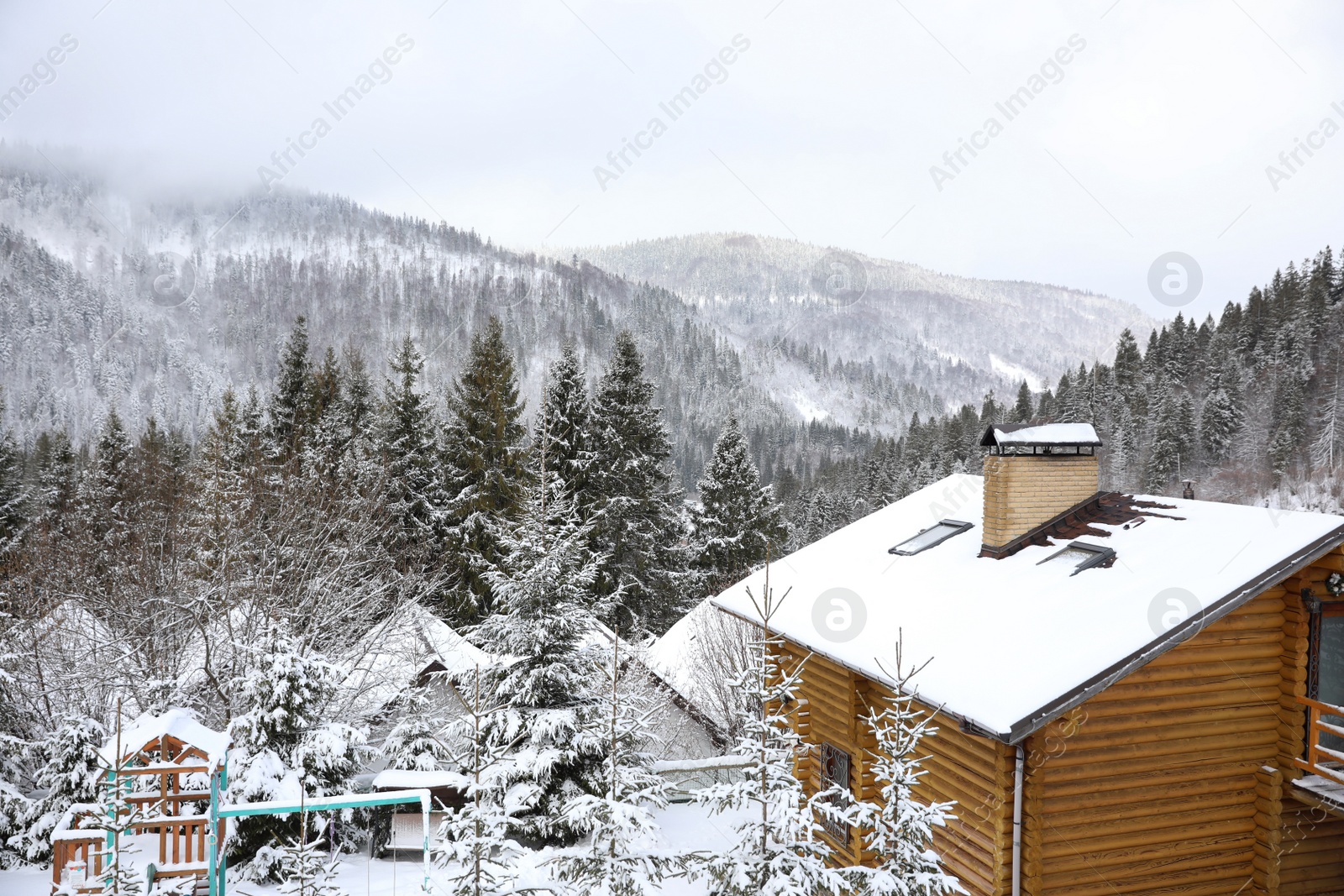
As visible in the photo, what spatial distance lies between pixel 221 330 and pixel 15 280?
110ft

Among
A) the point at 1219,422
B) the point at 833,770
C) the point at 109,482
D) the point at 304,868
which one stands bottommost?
the point at 833,770

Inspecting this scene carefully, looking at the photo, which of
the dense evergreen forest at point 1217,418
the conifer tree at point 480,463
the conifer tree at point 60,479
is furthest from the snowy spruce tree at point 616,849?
the dense evergreen forest at point 1217,418

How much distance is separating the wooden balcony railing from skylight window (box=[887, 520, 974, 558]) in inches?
Result: 201

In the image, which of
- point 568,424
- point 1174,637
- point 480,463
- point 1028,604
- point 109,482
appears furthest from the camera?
point 109,482

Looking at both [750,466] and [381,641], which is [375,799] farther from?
[750,466]

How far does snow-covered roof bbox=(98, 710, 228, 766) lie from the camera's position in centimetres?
794

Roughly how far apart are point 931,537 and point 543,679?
23.3ft

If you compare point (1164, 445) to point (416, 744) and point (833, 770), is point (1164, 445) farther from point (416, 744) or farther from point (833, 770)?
point (416, 744)

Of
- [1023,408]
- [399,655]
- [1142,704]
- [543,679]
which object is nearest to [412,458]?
[399,655]

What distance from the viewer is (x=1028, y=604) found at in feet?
30.6

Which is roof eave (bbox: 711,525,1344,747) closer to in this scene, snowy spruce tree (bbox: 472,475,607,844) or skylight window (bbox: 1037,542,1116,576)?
skylight window (bbox: 1037,542,1116,576)

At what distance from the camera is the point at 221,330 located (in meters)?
143

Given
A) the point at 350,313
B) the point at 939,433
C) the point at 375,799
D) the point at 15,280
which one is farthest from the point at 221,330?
the point at 375,799

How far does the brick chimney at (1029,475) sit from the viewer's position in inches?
443
